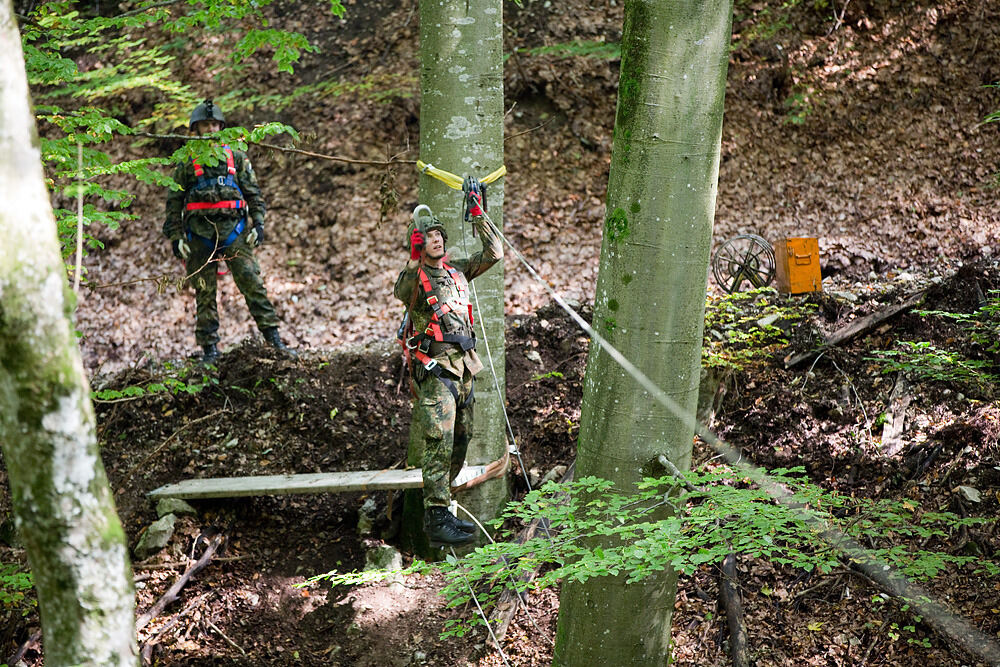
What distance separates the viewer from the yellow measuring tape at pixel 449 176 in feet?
18.3

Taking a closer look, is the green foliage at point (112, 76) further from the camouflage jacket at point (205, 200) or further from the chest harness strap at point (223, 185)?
the chest harness strap at point (223, 185)

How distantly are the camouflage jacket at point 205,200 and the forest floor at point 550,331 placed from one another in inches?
17.6

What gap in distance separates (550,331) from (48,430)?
20.1 ft

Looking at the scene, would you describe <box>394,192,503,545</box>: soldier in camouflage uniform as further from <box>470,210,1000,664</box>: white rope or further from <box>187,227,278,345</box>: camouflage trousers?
<box>187,227,278,345</box>: camouflage trousers

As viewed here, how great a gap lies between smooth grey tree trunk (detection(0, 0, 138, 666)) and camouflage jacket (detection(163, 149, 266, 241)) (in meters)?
5.73

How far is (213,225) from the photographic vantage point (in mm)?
7824

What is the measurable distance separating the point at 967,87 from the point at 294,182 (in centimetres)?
938

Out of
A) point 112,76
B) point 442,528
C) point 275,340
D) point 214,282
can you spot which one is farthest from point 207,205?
point 112,76

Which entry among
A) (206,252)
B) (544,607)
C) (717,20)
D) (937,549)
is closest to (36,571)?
(717,20)

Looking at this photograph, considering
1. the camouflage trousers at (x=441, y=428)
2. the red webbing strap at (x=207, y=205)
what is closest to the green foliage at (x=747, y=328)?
the camouflage trousers at (x=441, y=428)

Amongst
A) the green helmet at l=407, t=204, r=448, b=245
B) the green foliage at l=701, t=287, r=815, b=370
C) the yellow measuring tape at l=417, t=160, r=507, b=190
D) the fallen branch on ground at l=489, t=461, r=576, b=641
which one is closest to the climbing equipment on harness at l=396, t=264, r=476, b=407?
the green helmet at l=407, t=204, r=448, b=245

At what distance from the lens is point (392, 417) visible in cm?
744

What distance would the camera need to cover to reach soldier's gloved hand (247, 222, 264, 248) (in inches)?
309

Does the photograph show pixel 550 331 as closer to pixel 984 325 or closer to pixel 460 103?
pixel 460 103
